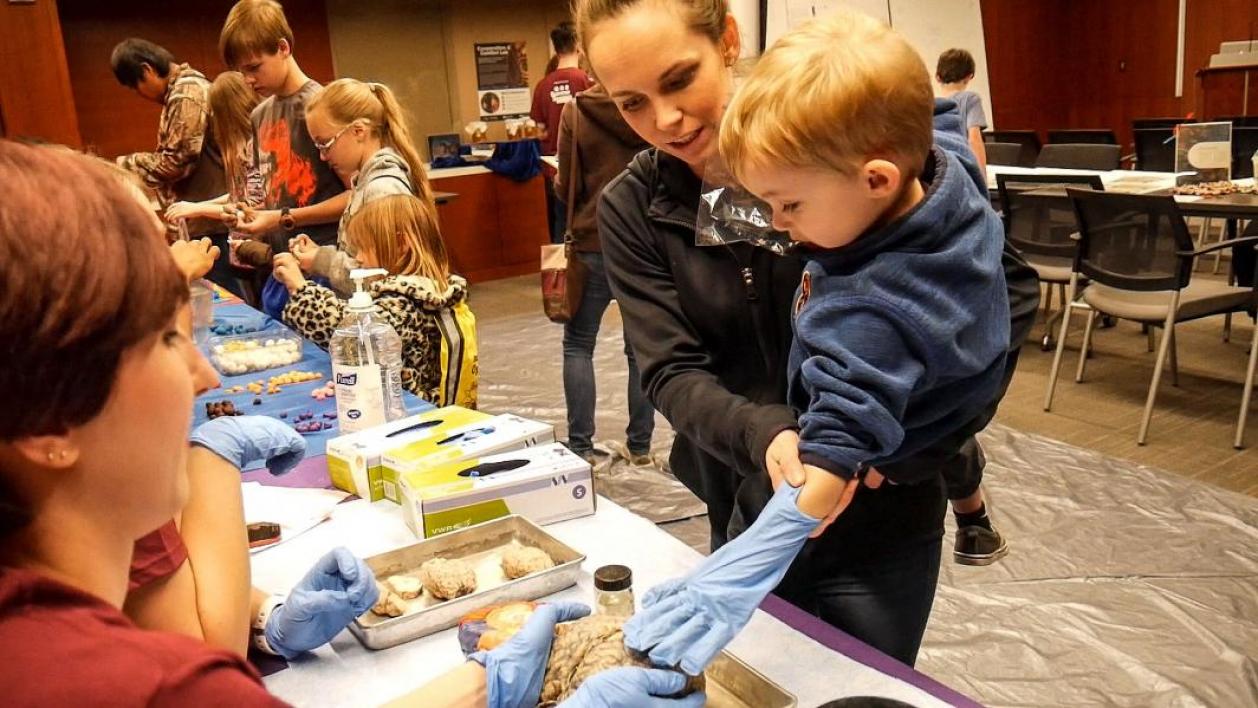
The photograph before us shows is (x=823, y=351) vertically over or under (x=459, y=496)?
over

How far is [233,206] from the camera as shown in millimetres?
3332

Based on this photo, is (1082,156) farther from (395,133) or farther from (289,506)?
(289,506)

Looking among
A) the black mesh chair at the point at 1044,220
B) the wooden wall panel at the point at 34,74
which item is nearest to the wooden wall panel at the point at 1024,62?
the black mesh chair at the point at 1044,220

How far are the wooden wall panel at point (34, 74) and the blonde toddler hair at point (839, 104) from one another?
627cm

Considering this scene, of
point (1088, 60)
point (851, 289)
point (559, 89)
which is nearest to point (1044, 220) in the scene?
point (559, 89)

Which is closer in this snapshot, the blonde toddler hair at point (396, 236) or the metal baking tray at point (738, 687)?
the metal baking tray at point (738, 687)

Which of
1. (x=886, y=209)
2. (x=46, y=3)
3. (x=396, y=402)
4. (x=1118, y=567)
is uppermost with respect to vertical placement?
(x=46, y=3)

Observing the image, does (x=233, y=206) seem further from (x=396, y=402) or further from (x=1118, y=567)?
(x=1118, y=567)

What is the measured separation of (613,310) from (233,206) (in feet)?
10.3

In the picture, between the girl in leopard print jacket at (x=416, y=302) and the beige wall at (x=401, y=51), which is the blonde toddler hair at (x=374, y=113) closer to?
the girl in leopard print jacket at (x=416, y=302)

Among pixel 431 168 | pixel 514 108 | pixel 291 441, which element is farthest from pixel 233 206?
pixel 514 108

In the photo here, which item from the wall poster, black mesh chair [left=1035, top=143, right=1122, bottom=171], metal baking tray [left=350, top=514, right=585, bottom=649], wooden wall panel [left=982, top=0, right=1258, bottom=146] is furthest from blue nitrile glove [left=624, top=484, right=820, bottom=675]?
wooden wall panel [left=982, top=0, right=1258, bottom=146]

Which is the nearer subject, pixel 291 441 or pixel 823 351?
pixel 823 351

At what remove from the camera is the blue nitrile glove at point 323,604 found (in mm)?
1149
